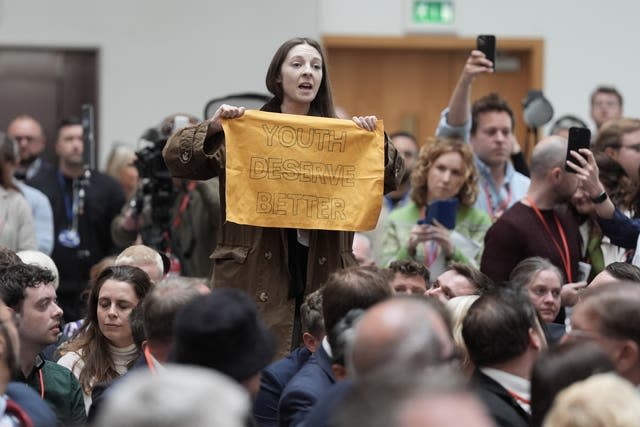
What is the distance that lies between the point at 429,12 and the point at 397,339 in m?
8.32

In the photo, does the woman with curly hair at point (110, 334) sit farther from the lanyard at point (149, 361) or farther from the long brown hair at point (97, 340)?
A: the lanyard at point (149, 361)

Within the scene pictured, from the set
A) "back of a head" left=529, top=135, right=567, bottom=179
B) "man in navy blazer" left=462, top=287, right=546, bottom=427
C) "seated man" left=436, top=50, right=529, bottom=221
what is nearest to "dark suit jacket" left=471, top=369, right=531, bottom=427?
"man in navy blazer" left=462, top=287, right=546, bottom=427

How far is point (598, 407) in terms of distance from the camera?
9.28ft

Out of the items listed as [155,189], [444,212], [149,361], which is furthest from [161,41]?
[149,361]

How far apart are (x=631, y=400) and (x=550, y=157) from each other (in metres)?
3.42

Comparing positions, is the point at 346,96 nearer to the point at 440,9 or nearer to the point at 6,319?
the point at 440,9

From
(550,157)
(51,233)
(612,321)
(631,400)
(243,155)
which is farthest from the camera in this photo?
(51,233)

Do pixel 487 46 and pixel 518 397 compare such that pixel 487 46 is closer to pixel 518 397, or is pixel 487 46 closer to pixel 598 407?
pixel 518 397

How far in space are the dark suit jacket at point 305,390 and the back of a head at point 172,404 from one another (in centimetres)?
151

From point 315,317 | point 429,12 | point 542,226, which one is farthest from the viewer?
point 429,12

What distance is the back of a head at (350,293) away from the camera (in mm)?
3945

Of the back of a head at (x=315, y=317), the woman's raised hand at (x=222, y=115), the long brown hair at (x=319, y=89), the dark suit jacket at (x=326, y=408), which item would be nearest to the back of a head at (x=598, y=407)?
the dark suit jacket at (x=326, y=408)

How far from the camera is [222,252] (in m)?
5.18

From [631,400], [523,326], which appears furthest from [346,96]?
[631,400]
